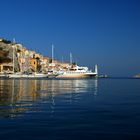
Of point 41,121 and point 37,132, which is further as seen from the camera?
point 41,121

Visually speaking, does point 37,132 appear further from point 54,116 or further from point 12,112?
point 12,112

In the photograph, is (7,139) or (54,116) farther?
(54,116)

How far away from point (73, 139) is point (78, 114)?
26.6ft

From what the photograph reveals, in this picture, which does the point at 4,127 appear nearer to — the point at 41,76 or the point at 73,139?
the point at 73,139

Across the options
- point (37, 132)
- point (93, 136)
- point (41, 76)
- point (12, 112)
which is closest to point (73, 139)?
point (93, 136)

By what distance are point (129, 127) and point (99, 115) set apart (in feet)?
16.2

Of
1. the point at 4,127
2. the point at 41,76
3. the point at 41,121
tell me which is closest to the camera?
the point at 4,127

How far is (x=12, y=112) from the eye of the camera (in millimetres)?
23172

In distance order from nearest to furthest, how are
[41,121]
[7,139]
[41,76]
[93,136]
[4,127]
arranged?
[7,139]
[93,136]
[4,127]
[41,121]
[41,76]

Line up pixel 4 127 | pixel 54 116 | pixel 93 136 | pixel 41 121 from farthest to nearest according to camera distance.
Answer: pixel 54 116
pixel 41 121
pixel 4 127
pixel 93 136

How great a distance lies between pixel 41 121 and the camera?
19.5 metres

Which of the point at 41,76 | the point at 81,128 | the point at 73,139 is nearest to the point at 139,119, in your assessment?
the point at 81,128

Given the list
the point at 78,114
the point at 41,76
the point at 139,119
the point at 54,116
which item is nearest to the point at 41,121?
the point at 54,116

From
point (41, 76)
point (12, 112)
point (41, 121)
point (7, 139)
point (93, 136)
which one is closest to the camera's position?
point (7, 139)
